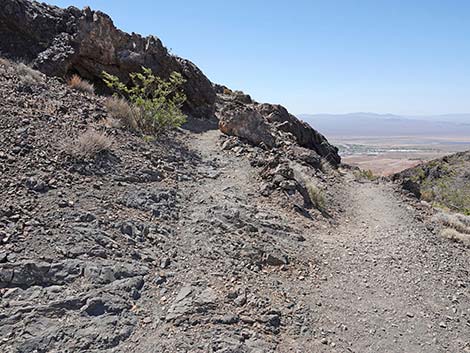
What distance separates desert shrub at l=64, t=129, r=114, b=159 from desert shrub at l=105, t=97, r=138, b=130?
2.29 metres

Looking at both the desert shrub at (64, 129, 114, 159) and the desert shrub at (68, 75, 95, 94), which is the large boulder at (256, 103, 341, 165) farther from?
the desert shrub at (64, 129, 114, 159)

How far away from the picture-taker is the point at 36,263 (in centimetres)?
443

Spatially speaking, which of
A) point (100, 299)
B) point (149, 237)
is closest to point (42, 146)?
point (149, 237)

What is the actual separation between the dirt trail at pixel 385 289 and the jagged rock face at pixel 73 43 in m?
7.15

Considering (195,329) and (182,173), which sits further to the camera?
(182,173)

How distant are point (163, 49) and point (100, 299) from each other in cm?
1255

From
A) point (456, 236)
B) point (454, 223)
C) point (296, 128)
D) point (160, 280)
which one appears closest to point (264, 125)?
point (296, 128)

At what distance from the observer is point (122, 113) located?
1040cm

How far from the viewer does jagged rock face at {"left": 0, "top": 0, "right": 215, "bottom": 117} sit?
12.4 meters

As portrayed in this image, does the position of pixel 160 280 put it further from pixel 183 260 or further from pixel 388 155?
pixel 388 155

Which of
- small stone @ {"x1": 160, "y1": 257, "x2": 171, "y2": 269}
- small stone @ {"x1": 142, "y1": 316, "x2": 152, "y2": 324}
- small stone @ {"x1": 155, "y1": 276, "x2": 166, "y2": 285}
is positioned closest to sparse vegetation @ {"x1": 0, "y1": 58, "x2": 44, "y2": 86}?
small stone @ {"x1": 160, "y1": 257, "x2": 171, "y2": 269}

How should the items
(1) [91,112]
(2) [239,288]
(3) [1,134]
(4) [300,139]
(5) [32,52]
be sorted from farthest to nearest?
(4) [300,139], (5) [32,52], (1) [91,112], (3) [1,134], (2) [239,288]

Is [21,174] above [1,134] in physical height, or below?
below

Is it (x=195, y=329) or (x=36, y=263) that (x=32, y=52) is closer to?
(x=36, y=263)
